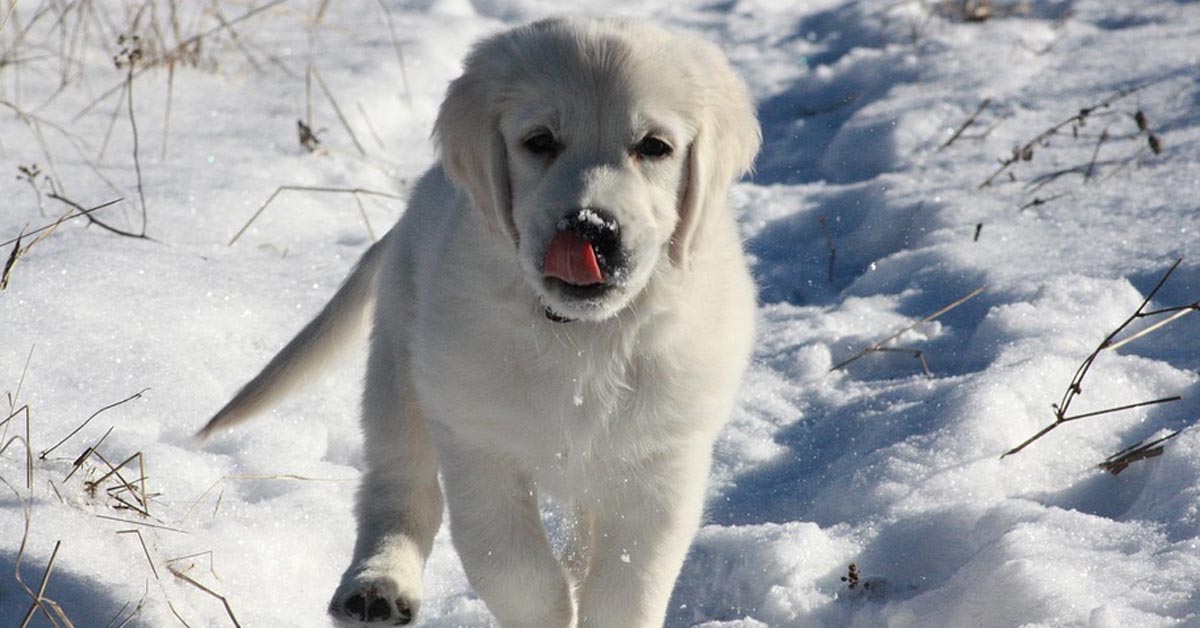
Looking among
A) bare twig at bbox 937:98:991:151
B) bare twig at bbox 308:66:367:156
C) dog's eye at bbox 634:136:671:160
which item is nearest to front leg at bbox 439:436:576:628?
dog's eye at bbox 634:136:671:160

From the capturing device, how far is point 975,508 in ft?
9.62

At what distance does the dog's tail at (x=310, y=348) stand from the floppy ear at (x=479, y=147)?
645mm

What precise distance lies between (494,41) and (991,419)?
5.28ft

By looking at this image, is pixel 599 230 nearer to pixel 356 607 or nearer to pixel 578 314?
pixel 578 314

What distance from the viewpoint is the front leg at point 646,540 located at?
8.14ft

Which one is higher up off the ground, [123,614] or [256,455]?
[123,614]

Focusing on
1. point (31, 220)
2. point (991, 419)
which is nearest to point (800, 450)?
point (991, 419)

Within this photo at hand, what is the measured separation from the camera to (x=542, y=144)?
2.26m

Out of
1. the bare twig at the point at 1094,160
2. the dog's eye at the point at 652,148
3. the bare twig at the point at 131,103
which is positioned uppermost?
the dog's eye at the point at 652,148

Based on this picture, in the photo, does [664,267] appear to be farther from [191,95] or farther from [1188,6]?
[1188,6]

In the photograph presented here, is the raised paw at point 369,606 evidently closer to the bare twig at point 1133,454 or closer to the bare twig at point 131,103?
the bare twig at point 1133,454

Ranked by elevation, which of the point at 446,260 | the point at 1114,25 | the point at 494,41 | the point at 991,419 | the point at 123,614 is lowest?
the point at 1114,25

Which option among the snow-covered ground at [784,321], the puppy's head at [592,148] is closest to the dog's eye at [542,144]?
the puppy's head at [592,148]

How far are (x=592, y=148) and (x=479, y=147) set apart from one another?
0.77 ft
